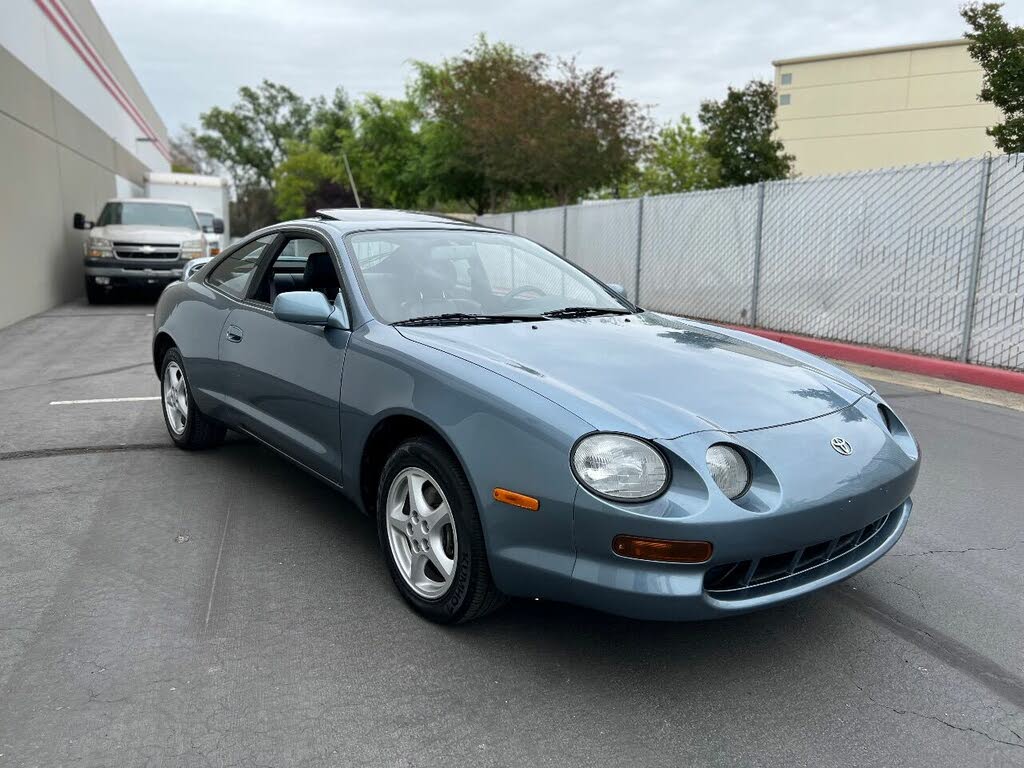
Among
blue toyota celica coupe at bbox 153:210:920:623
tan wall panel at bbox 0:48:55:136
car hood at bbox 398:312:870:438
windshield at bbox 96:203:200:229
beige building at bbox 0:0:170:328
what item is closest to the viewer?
blue toyota celica coupe at bbox 153:210:920:623

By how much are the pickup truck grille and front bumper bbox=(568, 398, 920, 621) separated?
1410 centimetres

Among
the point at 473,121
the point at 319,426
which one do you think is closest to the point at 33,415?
the point at 319,426

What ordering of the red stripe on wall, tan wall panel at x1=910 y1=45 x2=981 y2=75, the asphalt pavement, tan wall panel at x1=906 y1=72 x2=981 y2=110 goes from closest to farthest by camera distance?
the asphalt pavement, the red stripe on wall, tan wall panel at x1=906 y1=72 x2=981 y2=110, tan wall panel at x1=910 y1=45 x2=981 y2=75

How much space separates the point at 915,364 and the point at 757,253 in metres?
3.37

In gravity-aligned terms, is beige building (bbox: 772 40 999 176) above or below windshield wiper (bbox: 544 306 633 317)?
above

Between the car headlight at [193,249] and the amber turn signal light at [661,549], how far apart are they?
14.2 m

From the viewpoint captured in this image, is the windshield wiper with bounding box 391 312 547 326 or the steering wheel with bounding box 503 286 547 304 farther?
the steering wheel with bounding box 503 286 547 304

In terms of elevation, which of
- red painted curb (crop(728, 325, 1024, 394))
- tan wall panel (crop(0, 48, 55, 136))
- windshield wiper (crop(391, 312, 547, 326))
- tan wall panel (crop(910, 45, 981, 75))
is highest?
tan wall panel (crop(910, 45, 981, 75))

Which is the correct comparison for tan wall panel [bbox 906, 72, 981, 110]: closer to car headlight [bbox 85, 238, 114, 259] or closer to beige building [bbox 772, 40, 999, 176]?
beige building [bbox 772, 40, 999, 176]

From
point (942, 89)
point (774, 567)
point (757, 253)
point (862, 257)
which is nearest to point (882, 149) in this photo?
point (942, 89)

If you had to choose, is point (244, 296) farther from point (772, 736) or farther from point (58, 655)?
point (772, 736)

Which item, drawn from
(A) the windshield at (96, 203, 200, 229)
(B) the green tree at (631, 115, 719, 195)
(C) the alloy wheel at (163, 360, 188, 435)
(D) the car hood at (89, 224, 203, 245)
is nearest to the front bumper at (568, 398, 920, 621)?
(C) the alloy wheel at (163, 360, 188, 435)

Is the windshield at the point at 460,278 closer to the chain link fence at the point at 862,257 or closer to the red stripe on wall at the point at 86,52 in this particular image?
the chain link fence at the point at 862,257

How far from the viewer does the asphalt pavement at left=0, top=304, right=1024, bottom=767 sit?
7.75ft
